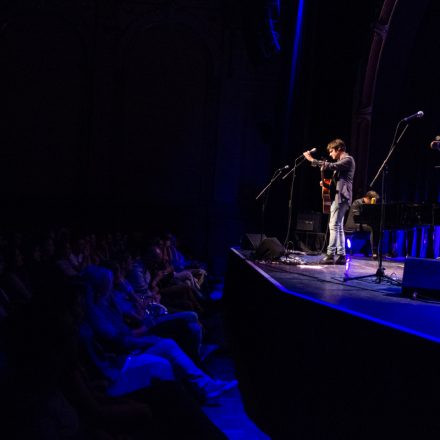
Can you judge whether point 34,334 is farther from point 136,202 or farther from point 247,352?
point 136,202

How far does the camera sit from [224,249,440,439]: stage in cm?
218

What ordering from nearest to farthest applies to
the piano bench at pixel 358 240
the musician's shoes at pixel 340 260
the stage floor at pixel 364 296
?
1. the stage floor at pixel 364 296
2. the musician's shoes at pixel 340 260
3. the piano bench at pixel 358 240

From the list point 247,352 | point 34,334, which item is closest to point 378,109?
point 247,352

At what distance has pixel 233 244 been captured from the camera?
1091 centimetres

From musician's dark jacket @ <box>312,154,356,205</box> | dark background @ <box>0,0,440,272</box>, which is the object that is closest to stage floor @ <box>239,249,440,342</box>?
musician's dark jacket @ <box>312,154,356,205</box>

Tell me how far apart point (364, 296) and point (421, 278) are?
0.45m

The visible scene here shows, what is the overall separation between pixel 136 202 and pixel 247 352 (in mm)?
6954

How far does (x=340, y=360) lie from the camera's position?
8.75 feet

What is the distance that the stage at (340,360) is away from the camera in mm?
2184

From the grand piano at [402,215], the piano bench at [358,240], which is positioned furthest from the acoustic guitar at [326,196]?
the piano bench at [358,240]

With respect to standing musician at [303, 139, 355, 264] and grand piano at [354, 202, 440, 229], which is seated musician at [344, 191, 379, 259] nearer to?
standing musician at [303, 139, 355, 264]

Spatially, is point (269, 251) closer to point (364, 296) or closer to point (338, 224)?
point (338, 224)

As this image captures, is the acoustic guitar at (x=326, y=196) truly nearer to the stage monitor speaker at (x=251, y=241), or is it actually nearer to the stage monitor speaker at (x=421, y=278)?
the stage monitor speaker at (x=251, y=241)

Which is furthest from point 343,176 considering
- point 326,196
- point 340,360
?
point 340,360
